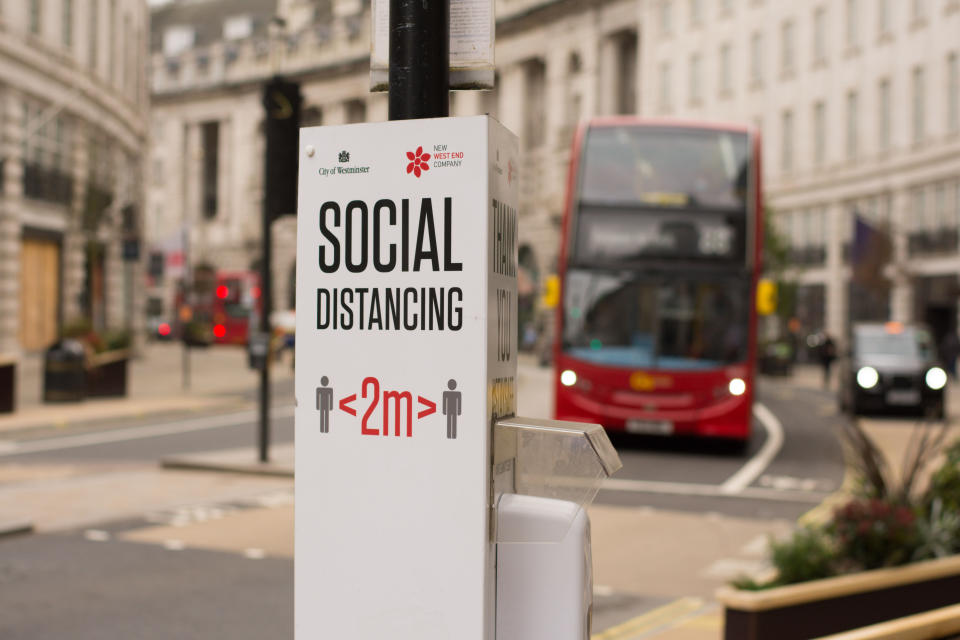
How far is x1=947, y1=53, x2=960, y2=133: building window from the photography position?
153 ft

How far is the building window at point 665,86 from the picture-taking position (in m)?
63.6

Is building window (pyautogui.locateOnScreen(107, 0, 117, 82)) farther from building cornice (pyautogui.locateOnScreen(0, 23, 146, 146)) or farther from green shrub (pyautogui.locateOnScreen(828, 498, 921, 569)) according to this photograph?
green shrub (pyautogui.locateOnScreen(828, 498, 921, 569))

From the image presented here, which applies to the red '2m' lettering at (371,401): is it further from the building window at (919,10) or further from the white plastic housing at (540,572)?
the building window at (919,10)

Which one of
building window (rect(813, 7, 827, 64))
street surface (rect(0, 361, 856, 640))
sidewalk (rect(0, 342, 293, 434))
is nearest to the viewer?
street surface (rect(0, 361, 856, 640))

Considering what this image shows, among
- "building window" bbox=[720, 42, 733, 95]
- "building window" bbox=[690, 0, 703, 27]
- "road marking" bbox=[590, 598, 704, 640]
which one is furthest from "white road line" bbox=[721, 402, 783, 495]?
"building window" bbox=[690, 0, 703, 27]

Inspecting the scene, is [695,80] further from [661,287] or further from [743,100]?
[661,287]

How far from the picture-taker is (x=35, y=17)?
34625 mm

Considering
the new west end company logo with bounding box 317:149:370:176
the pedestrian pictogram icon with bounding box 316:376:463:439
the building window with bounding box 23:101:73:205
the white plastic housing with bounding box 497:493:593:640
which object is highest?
the building window with bounding box 23:101:73:205

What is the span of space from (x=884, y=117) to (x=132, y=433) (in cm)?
4062

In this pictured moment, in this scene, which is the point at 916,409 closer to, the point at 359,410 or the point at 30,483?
the point at 30,483

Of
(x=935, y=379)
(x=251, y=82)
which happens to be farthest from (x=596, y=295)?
(x=251, y=82)

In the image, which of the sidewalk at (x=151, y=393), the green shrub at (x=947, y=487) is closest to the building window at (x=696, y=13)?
the sidewalk at (x=151, y=393)

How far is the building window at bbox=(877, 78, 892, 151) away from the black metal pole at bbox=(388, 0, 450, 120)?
168 feet

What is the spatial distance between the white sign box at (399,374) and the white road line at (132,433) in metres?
13.1
